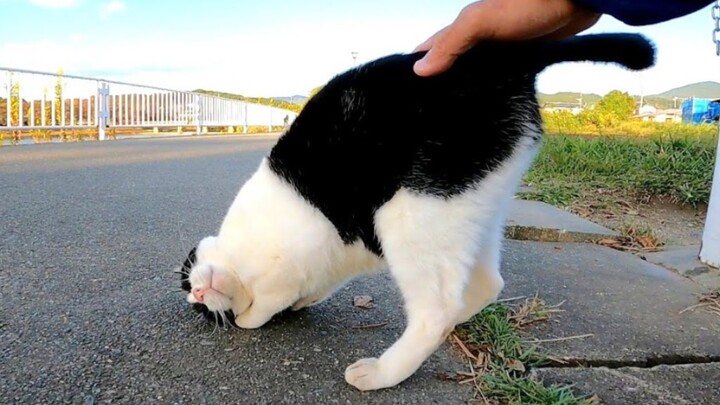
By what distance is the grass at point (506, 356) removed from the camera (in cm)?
125

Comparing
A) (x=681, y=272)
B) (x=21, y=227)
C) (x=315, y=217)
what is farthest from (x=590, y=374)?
(x=21, y=227)

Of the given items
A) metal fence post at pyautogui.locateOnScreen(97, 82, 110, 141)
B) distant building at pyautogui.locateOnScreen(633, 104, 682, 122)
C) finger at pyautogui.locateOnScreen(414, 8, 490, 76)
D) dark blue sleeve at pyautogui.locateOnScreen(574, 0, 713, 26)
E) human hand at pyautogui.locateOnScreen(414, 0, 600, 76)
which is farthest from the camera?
distant building at pyautogui.locateOnScreen(633, 104, 682, 122)

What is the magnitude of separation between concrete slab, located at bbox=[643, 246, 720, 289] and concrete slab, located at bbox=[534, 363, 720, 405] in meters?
0.91

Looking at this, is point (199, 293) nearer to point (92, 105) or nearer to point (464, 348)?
point (464, 348)

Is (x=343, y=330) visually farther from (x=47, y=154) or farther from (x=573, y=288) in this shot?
(x=47, y=154)

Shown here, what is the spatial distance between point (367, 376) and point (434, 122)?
2.03ft

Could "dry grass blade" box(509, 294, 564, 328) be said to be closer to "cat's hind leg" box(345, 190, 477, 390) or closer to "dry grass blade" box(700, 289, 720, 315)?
"cat's hind leg" box(345, 190, 477, 390)

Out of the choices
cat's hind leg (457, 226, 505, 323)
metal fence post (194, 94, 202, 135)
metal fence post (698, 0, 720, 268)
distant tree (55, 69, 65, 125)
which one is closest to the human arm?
cat's hind leg (457, 226, 505, 323)

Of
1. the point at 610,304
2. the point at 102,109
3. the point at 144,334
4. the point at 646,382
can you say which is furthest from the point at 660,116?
the point at 144,334

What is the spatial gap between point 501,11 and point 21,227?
233 cm

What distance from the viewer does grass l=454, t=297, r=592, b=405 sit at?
1247mm

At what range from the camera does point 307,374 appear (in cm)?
135

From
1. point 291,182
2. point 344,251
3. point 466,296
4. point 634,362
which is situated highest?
point 291,182

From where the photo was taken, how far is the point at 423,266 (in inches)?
54.1
